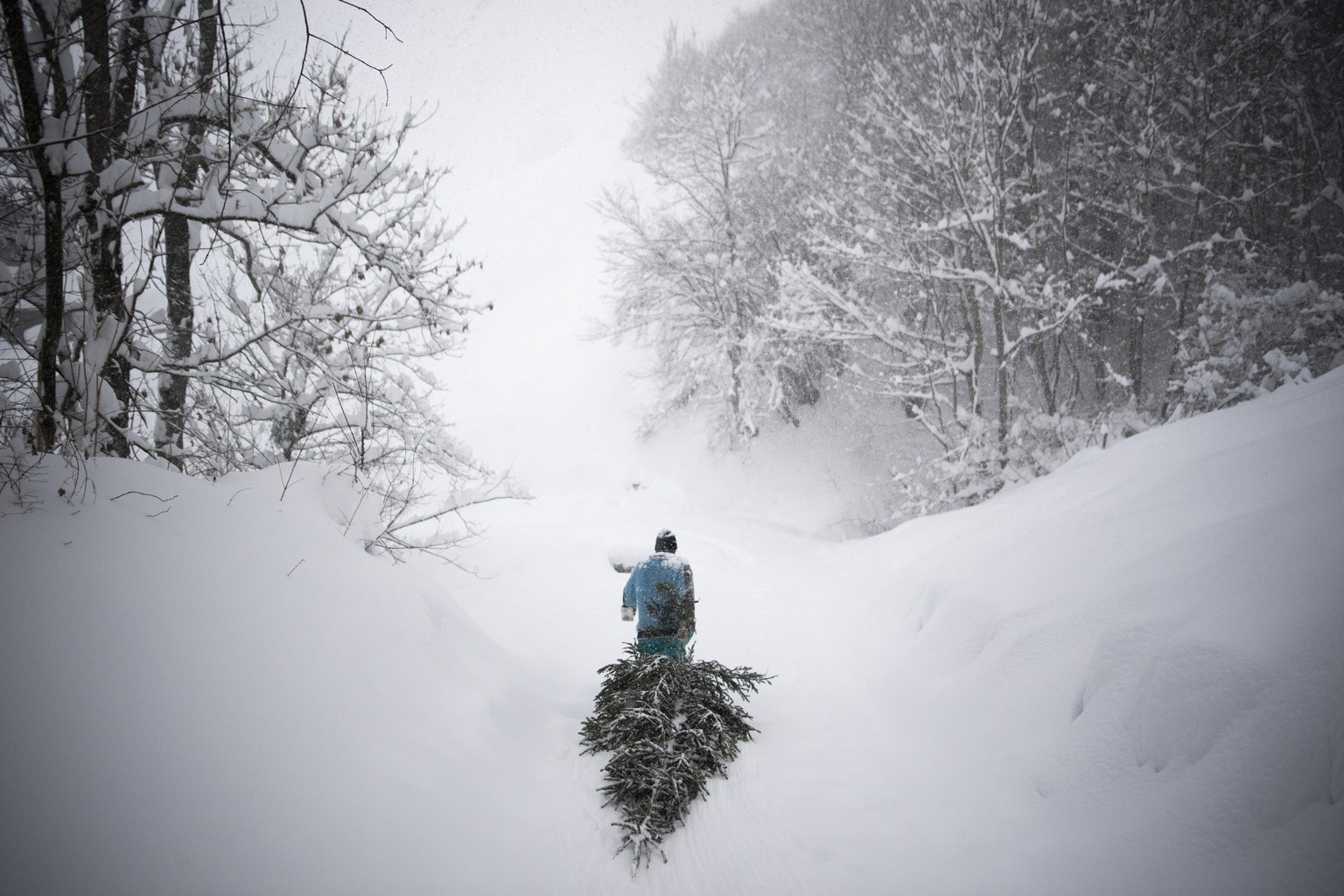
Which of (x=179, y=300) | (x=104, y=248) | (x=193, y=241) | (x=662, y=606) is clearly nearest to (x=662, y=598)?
(x=662, y=606)

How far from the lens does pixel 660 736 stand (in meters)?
3.25

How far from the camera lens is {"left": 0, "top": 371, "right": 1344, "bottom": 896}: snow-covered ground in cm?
175

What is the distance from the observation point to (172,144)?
402 cm

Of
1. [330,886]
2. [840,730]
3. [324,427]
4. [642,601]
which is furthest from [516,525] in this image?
[330,886]

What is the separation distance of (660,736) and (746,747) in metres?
0.71

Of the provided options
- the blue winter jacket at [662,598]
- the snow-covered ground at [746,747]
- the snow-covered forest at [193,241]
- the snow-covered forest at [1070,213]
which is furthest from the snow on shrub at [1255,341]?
the snow-covered forest at [193,241]

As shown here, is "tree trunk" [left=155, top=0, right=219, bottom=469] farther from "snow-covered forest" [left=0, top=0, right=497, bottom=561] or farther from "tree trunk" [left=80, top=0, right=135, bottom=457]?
"tree trunk" [left=80, top=0, right=135, bottom=457]

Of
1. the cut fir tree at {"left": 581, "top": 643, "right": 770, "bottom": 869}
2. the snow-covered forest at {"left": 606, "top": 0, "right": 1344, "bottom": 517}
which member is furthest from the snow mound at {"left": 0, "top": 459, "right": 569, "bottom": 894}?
the snow-covered forest at {"left": 606, "top": 0, "right": 1344, "bottom": 517}

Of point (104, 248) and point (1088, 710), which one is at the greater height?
point (104, 248)

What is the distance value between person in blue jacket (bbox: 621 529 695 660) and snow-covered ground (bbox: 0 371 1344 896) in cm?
75

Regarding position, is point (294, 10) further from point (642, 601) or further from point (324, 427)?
point (324, 427)

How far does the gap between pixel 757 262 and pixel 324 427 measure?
12.1 meters

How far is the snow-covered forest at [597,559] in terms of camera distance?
192 cm

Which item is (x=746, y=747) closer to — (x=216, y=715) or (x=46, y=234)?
(x=216, y=715)
